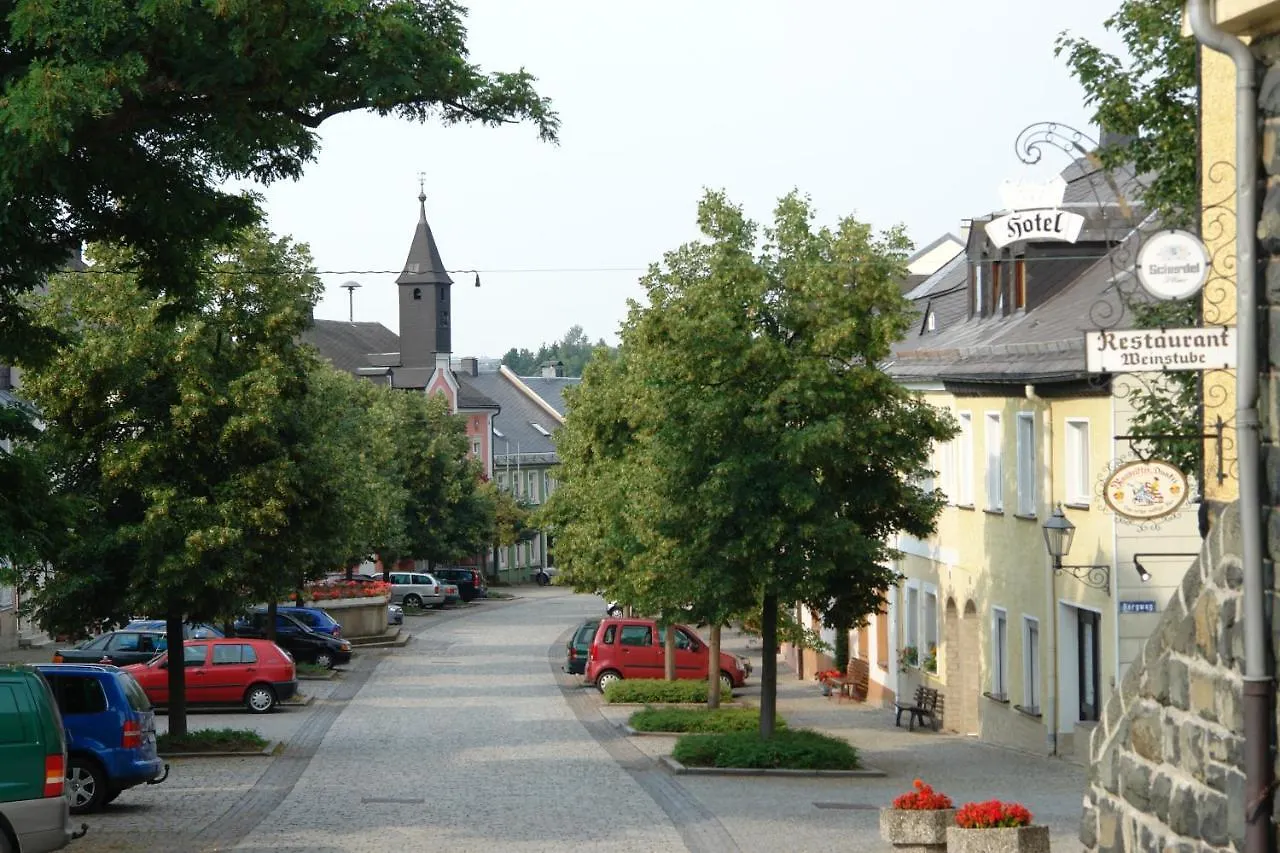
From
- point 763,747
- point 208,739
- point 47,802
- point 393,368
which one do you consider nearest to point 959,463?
point 763,747

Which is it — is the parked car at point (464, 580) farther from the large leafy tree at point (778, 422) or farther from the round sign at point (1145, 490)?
the round sign at point (1145, 490)

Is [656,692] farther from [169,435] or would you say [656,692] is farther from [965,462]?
[169,435]

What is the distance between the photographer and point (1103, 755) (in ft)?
30.0

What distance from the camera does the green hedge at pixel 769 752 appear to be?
2545 centimetres

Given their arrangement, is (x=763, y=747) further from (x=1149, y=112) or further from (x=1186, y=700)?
(x=1186, y=700)

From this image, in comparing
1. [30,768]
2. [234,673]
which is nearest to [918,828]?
[30,768]

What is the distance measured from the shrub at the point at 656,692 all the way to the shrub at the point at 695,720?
14.7 feet

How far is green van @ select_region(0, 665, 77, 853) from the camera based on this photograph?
14297 mm

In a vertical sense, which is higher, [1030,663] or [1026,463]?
[1026,463]

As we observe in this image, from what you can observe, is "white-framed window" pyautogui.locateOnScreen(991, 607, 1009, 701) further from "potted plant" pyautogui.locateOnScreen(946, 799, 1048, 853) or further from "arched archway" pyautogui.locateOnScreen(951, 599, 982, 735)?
"potted plant" pyautogui.locateOnScreen(946, 799, 1048, 853)

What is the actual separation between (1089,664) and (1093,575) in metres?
1.58

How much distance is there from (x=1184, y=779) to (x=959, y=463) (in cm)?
2586

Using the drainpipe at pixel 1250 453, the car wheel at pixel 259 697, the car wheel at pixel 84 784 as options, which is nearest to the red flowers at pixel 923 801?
the drainpipe at pixel 1250 453

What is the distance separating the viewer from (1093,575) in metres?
25.6
